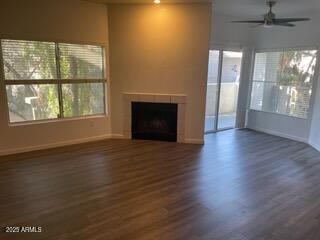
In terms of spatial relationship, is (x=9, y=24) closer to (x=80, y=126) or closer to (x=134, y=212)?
(x=80, y=126)

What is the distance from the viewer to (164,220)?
254 cm

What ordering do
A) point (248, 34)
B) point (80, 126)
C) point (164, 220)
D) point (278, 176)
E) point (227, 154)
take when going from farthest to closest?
point (248, 34)
point (80, 126)
point (227, 154)
point (278, 176)
point (164, 220)

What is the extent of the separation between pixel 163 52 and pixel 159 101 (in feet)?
3.28

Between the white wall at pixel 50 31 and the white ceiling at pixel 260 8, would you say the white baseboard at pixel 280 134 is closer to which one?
the white ceiling at pixel 260 8

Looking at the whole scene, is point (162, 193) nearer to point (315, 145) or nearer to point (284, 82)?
point (315, 145)

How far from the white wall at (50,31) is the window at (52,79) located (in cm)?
16

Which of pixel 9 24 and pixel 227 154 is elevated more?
pixel 9 24

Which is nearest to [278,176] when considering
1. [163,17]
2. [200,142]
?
[200,142]

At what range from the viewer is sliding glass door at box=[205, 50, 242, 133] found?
580cm

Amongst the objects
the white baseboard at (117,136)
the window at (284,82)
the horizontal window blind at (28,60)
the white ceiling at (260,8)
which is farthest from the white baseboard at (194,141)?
the horizontal window blind at (28,60)

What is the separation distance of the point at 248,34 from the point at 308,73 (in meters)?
1.74

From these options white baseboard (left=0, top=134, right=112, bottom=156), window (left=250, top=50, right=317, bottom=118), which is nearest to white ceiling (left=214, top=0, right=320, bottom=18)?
window (left=250, top=50, right=317, bottom=118)

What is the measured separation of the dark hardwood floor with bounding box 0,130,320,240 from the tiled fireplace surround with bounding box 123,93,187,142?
0.55 meters

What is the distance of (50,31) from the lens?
4.36 metres
